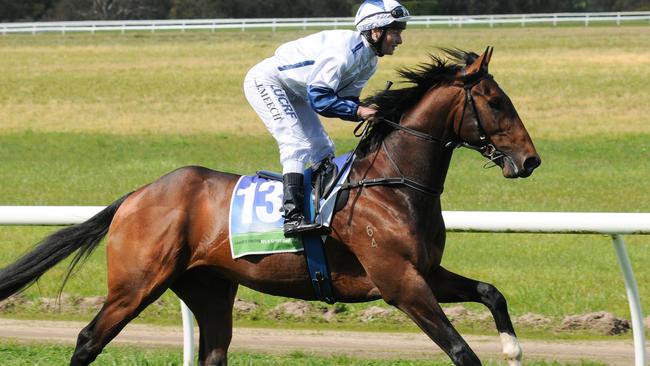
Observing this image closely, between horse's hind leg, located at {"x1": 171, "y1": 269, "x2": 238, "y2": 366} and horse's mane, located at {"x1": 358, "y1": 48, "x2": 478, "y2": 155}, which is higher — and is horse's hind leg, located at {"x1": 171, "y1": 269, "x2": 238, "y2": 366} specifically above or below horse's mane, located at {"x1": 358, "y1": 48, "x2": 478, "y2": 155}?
below

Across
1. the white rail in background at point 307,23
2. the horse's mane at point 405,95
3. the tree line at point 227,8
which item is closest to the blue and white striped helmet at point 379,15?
the horse's mane at point 405,95

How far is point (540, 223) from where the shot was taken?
6.47 metres

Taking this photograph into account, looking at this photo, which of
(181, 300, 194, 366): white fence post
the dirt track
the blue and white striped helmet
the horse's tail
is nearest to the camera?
the blue and white striped helmet

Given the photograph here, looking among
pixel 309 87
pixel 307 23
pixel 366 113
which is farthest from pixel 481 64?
pixel 307 23

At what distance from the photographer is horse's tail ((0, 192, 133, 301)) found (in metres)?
6.17

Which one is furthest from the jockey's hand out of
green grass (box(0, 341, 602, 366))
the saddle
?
green grass (box(0, 341, 602, 366))

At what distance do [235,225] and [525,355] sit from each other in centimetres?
216

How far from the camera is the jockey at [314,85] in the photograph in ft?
18.1

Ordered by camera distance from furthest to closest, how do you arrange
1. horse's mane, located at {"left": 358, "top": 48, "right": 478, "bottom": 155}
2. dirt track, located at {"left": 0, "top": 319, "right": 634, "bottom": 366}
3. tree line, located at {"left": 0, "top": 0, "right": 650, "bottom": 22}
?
tree line, located at {"left": 0, "top": 0, "right": 650, "bottom": 22} < dirt track, located at {"left": 0, "top": 319, "right": 634, "bottom": 366} < horse's mane, located at {"left": 358, "top": 48, "right": 478, "bottom": 155}

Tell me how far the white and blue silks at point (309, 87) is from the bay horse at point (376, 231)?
0.22m

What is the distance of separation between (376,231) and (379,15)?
101 centimetres

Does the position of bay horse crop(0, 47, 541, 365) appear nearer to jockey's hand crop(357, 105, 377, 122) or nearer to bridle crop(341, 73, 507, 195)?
bridle crop(341, 73, 507, 195)

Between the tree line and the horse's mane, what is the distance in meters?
57.5

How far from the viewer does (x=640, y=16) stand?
4791cm
